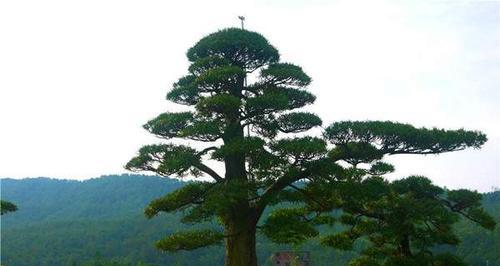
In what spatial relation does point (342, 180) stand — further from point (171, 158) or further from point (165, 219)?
point (165, 219)

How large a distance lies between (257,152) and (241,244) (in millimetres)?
1609

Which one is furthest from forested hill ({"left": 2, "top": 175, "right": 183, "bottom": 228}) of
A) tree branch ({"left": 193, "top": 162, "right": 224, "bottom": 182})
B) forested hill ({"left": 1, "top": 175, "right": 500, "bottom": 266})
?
tree branch ({"left": 193, "top": 162, "right": 224, "bottom": 182})

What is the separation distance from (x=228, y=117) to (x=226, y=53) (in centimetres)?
121

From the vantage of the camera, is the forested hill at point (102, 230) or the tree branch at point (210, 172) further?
the forested hill at point (102, 230)

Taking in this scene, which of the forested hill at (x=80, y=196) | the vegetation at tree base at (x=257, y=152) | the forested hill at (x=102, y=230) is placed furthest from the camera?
the forested hill at (x=80, y=196)

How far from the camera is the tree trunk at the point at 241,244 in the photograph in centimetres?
936

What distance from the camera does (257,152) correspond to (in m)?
8.88

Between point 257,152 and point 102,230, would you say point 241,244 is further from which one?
point 102,230

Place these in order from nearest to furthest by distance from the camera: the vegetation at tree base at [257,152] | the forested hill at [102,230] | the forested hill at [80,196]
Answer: the vegetation at tree base at [257,152], the forested hill at [102,230], the forested hill at [80,196]

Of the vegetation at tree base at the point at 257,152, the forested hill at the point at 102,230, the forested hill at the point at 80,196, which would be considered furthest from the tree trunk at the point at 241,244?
the forested hill at the point at 80,196

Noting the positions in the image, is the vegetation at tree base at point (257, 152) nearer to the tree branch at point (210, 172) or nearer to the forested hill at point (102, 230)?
the tree branch at point (210, 172)

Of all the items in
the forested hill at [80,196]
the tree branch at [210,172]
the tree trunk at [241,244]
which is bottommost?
the tree trunk at [241,244]

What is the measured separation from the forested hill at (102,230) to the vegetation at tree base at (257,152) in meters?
41.5

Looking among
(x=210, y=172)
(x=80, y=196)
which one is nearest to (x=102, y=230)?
(x=80, y=196)
